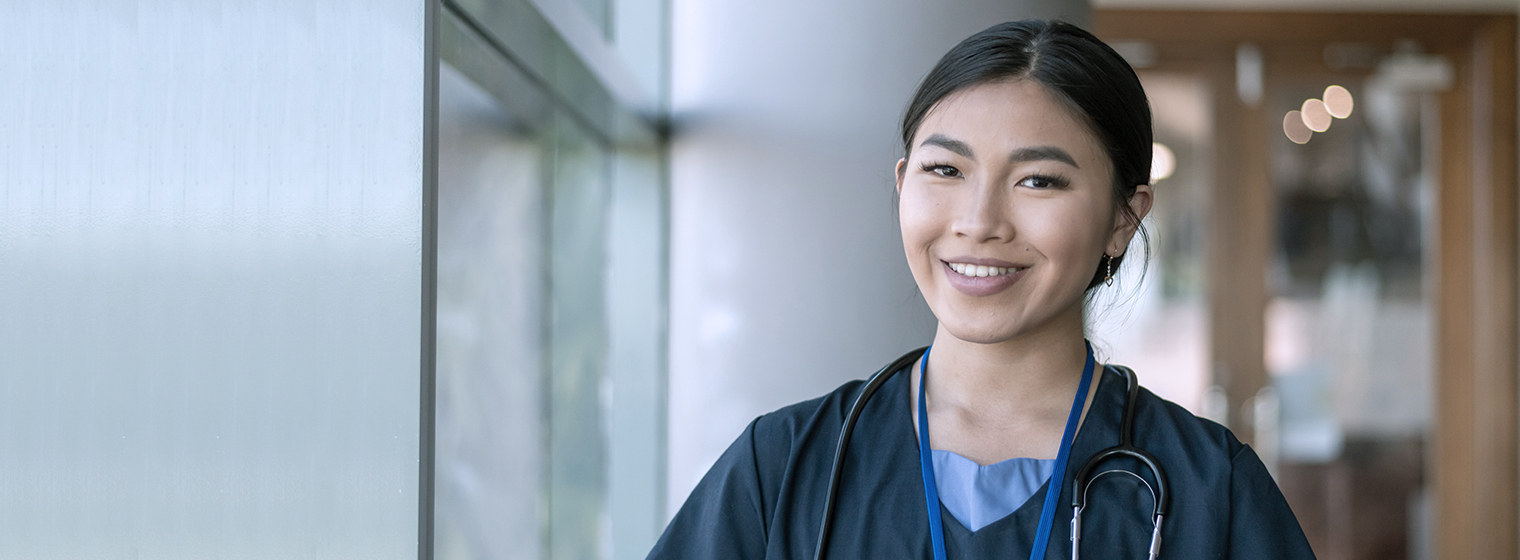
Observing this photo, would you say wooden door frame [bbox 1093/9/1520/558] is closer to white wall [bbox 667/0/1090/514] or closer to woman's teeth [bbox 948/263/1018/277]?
white wall [bbox 667/0/1090/514]

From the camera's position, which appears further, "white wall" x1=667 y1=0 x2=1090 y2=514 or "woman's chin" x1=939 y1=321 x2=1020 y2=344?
"white wall" x1=667 y1=0 x2=1090 y2=514

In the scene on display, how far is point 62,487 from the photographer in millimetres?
752

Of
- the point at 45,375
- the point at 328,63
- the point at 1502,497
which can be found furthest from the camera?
the point at 1502,497

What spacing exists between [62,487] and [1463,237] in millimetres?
4435

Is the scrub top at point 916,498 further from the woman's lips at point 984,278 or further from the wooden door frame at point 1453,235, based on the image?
the wooden door frame at point 1453,235

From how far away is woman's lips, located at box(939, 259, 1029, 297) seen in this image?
957 millimetres

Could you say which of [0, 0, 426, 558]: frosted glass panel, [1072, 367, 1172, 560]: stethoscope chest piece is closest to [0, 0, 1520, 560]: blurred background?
[0, 0, 426, 558]: frosted glass panel

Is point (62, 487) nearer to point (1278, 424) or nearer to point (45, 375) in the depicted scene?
point (45, 375)

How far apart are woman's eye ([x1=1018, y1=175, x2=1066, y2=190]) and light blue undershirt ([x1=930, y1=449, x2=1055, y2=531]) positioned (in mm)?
251

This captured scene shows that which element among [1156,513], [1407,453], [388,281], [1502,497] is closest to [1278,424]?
[1407,453]

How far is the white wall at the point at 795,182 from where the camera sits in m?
1.87

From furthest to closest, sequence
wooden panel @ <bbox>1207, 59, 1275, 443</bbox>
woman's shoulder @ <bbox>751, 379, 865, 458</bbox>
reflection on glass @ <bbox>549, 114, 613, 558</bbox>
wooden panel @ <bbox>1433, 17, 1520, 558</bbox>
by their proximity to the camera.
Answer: wooden panel @ <bbox>1207, 59, 1275, 443</bbox> → wooden panel @ <bbox>1433, 17, 1520, 558</bbox> → reflection on glass @ <bbox>549, 114, 613, 558</bbox> → woman's shoulder @ <bbox>751, 379, 865, 458</bbox>

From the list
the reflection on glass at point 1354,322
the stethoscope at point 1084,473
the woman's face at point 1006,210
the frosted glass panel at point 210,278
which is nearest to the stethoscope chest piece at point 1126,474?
the stethoscope at point 1084,473

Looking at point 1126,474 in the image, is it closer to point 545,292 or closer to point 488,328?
point 488,328
